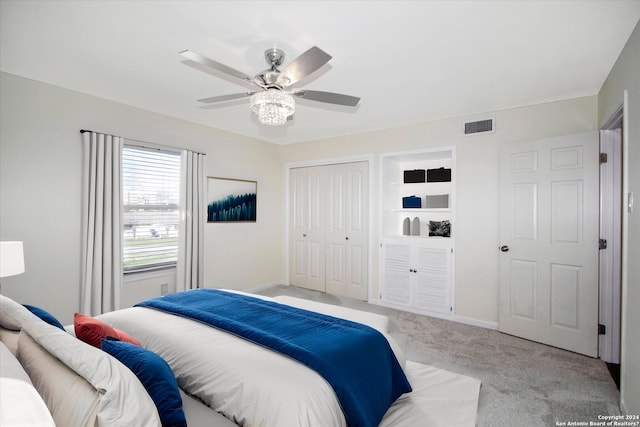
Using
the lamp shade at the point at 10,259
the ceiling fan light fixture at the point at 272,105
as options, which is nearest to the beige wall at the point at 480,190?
the ceiling fan light fixture at the point at 272,105

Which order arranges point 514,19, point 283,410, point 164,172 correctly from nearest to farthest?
point 283,410 < point 514,19 < point 164,172

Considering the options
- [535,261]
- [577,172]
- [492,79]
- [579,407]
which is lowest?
[579,407]

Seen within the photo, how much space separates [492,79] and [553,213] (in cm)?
147

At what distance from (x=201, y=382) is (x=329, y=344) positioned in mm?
656

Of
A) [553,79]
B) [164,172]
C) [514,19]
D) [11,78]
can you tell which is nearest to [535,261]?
[553,79]

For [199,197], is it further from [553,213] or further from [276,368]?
[553,213]

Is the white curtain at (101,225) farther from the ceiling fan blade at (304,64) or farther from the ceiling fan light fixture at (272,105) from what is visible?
the ceiling fan blade at (304,64)

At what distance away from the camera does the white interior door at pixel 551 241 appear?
290 centimetres

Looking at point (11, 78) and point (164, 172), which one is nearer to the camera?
point (11, 78)

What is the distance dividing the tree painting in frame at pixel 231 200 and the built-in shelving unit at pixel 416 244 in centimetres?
204

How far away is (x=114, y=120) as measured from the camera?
3.34m

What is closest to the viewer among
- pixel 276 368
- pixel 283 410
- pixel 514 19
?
pixel 283 410

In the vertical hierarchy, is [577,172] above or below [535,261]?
above

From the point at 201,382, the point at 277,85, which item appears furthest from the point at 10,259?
the point at 277,85
